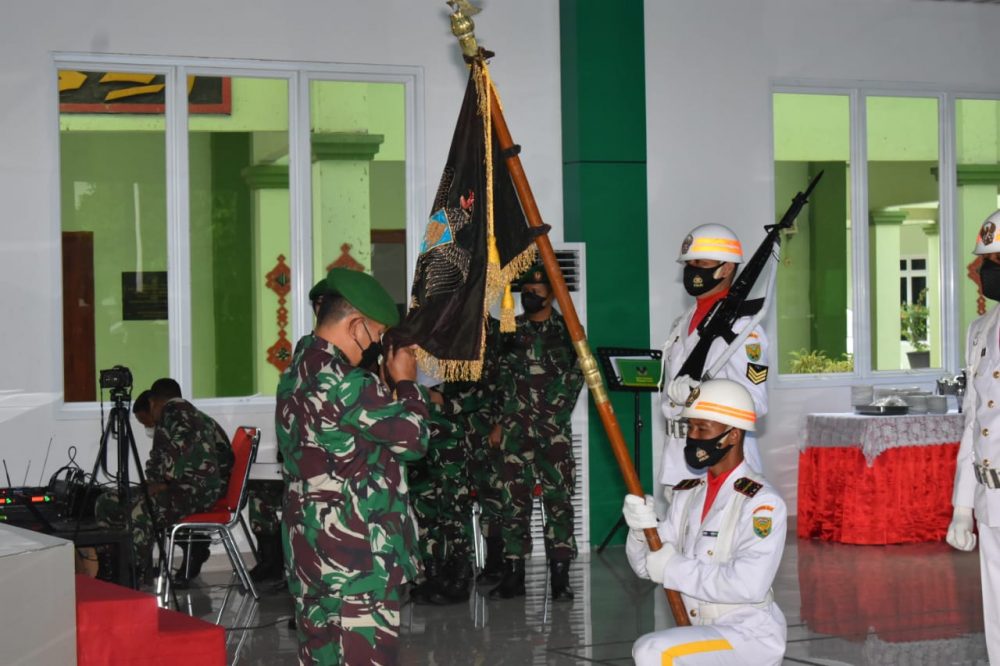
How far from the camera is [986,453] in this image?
188 inches

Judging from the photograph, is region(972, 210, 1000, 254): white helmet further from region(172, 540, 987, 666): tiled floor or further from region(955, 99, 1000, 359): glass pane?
region(955, 99, 1000, 359): glass pane

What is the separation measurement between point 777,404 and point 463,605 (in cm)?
349

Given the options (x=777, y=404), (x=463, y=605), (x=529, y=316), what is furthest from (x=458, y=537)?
(x=777, y=404)

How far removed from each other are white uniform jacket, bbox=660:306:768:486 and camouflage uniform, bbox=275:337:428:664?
185cm

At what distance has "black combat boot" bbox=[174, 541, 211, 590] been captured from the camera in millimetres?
7844

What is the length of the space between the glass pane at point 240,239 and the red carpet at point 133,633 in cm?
398

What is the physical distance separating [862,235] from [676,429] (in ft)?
16.4

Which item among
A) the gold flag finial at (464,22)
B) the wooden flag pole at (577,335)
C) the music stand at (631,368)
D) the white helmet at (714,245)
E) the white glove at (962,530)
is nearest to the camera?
the wooden flag pole at (577,335)

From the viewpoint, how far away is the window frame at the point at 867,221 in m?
9.91

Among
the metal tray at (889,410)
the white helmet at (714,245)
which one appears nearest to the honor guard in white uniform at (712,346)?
the white helmet at (714,245)

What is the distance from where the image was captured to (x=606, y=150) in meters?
9.04

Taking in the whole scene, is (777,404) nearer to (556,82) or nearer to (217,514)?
(556,82)

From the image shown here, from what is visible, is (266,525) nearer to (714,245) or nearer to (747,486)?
(714,245)

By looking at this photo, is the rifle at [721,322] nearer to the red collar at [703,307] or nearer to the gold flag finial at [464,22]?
the red collar at [703,307]
